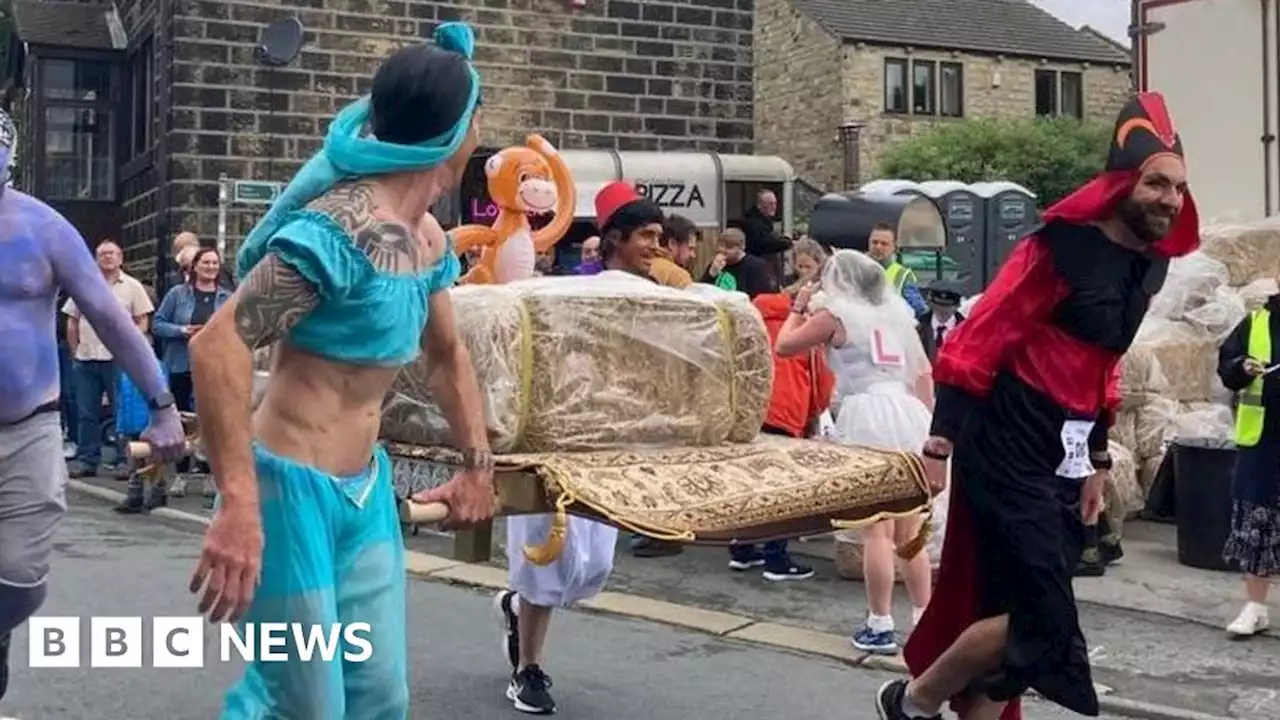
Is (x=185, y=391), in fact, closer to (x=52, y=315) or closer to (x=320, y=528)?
(x=52, y=315)

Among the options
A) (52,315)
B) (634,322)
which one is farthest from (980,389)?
(52,315)

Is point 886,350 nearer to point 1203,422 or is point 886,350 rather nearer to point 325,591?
point 325,591

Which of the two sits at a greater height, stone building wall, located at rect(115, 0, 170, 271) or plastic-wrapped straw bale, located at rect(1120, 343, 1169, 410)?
stone building wall, located at rect(115, 0, 170, 271)

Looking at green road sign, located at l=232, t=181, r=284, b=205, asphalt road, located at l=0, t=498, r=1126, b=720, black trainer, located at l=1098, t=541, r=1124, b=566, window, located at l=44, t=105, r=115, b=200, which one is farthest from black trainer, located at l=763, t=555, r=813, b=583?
window, located at l=44, t=105, r=115, b=200

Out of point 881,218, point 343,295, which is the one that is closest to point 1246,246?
point 881,218

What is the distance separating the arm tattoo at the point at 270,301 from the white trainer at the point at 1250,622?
5449mm

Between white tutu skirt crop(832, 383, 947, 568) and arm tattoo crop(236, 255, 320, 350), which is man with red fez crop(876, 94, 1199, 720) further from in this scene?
arm tattoo crop(236, 255, 320, 350)

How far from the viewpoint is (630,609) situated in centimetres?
753

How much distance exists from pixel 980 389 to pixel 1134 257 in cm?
61

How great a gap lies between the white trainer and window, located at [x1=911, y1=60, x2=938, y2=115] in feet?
95.1

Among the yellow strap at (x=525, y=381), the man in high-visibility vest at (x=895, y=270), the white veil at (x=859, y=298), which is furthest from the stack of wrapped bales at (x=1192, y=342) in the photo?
the yellow strap at (x=525, y=381)

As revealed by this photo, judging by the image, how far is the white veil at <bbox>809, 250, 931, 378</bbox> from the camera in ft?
21.9

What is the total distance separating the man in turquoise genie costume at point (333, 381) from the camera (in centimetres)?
306

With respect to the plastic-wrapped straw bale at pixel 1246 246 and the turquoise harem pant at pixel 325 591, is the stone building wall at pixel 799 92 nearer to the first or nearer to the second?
the plastic-wrapped straw bale at pixel 1246 246
